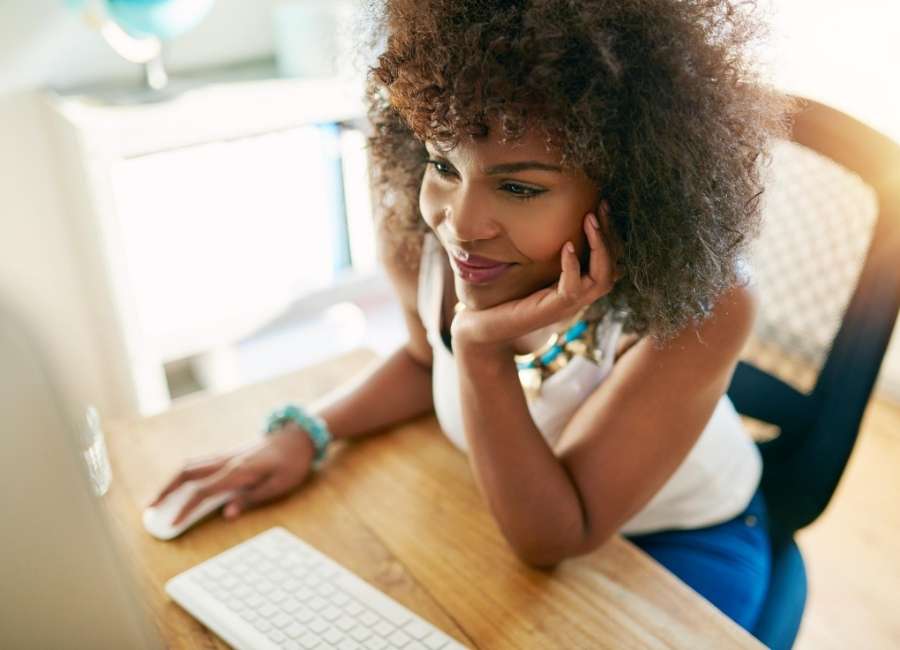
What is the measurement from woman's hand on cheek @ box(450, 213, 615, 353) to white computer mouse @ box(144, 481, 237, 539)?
340 millimetres

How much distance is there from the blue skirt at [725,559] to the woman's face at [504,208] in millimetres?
408

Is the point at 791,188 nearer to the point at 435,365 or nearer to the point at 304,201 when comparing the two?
the point at 435,365

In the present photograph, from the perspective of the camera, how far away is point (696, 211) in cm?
78

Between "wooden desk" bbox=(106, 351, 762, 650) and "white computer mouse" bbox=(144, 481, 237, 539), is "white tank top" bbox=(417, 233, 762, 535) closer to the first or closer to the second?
"wooden desk" bbox=(106, 351, 762, 650)

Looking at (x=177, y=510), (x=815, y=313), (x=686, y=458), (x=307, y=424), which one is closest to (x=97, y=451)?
(x=177, y=510)

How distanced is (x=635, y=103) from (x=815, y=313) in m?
0.52

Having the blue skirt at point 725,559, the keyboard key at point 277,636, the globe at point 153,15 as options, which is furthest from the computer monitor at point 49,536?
the globe at point 153,15

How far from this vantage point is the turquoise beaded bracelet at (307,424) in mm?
1044

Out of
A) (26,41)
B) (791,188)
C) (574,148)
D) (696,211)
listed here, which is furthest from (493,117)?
(26,41)

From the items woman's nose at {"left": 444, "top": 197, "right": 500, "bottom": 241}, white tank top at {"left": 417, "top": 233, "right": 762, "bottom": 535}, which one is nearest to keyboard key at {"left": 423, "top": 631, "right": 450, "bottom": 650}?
white tank top at {"left": 417, "top": 233, "right": 762, "bottom": 535}

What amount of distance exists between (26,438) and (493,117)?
0.48m

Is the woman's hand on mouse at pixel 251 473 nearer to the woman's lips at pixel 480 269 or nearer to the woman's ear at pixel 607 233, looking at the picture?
the woman's lips at pixel 480 269

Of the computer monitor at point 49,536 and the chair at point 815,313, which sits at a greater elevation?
the computer monitor at point 49,536

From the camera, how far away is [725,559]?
3.41 ft
